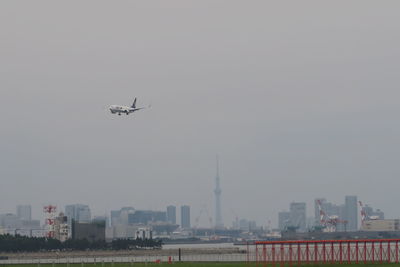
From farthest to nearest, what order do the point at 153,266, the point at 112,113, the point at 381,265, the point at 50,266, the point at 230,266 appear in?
the point at 112,113, the point at 50,266, the point at 153,266, the point at 230,266, the point at 381,265

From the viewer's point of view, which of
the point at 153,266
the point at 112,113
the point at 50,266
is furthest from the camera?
the point at 112,113

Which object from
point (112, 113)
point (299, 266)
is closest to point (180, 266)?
point (299, 266)

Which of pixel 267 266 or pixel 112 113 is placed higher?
pixel 112 113

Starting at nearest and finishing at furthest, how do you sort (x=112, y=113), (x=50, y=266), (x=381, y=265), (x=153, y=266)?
(x=381, y=265)
(x=153, y=266)
(x=50, y=266)
(x=112, y=113)

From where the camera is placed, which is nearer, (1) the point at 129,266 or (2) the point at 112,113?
(1) the point at 129,266

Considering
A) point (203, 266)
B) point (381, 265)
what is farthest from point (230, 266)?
point (381, 265)

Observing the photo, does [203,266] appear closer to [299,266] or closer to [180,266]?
[180,266]

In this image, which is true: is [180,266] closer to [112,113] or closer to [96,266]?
[96,266]

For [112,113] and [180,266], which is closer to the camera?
[180,266]

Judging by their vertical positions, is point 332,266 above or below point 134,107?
below
